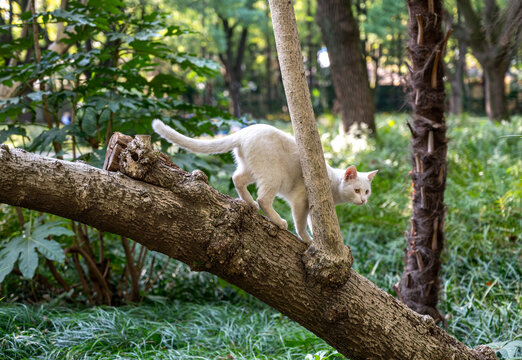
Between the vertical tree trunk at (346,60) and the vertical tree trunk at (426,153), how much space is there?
4.92 meters

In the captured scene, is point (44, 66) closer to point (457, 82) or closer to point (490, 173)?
point (490, 173)

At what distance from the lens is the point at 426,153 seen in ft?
10.1

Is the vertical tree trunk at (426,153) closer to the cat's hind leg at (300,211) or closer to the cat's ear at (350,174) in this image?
the cat's ear at (350,174)

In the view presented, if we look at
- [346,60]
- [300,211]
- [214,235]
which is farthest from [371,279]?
[346,60]

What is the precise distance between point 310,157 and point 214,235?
1.86 ft

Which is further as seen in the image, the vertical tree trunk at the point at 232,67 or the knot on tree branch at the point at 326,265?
the vertical tree trunk at the point at 232,67

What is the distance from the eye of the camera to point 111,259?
384 centimetres

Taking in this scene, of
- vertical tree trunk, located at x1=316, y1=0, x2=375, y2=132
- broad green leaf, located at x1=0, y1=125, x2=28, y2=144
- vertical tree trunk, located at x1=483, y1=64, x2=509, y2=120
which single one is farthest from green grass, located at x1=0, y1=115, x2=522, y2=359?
vertical tree trunk, located at x1=483, y1=64, x2=509, y2=120

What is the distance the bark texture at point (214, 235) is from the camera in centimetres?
178

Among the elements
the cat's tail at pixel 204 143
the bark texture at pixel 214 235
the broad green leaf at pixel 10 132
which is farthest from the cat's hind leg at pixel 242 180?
the broad green leaf at pixel 10 132

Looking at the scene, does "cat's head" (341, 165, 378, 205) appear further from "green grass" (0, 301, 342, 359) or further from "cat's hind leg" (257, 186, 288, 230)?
"green grass" (0, 301, 342, 359)

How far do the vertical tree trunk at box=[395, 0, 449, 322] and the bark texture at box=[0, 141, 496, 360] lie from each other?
0.92 metres

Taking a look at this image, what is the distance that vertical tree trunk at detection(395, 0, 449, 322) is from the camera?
9.81ft

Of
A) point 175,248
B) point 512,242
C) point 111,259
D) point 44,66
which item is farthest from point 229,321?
point 512,242
